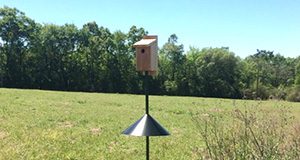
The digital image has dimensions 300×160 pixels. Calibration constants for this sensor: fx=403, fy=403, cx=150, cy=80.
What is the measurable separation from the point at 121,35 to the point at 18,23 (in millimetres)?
13228

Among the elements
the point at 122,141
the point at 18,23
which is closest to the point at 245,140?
the point at 122,141

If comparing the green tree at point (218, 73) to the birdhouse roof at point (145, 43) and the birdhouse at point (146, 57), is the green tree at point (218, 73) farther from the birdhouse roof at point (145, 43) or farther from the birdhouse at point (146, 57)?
the birdhouse at point (146, 57)

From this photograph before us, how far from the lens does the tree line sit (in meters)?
49.2

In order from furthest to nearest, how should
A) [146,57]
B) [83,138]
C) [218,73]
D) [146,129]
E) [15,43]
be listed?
[218,73], [15,43], [83,138], [146,57], [146,129]

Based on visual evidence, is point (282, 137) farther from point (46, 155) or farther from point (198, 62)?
point (198, 62)

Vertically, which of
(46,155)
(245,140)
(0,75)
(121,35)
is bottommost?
(46,155)

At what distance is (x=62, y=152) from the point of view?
8375 millimetres

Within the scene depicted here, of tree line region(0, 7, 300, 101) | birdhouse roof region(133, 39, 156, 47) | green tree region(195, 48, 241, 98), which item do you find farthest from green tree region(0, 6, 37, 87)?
birdhouse roof region(133, 39, 156, 47)

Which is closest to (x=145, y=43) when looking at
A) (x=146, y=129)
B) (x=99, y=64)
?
(x=146, y=129)

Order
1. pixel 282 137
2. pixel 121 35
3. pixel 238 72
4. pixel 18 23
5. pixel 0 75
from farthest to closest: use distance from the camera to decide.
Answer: pixel 238 72 → pixel 121 35 → pixel 18 23 → pixel 0 75 → pixel 282 137

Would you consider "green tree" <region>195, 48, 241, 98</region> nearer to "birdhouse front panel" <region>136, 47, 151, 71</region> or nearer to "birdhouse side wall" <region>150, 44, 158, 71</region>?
"birdhouse side wall" <region>150, 44, 158, 71</region>

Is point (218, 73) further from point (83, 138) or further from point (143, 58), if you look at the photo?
→ point (143, 58)

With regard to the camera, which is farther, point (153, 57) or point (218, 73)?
point (218, 73)

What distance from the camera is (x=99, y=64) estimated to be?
51750 millimetres
